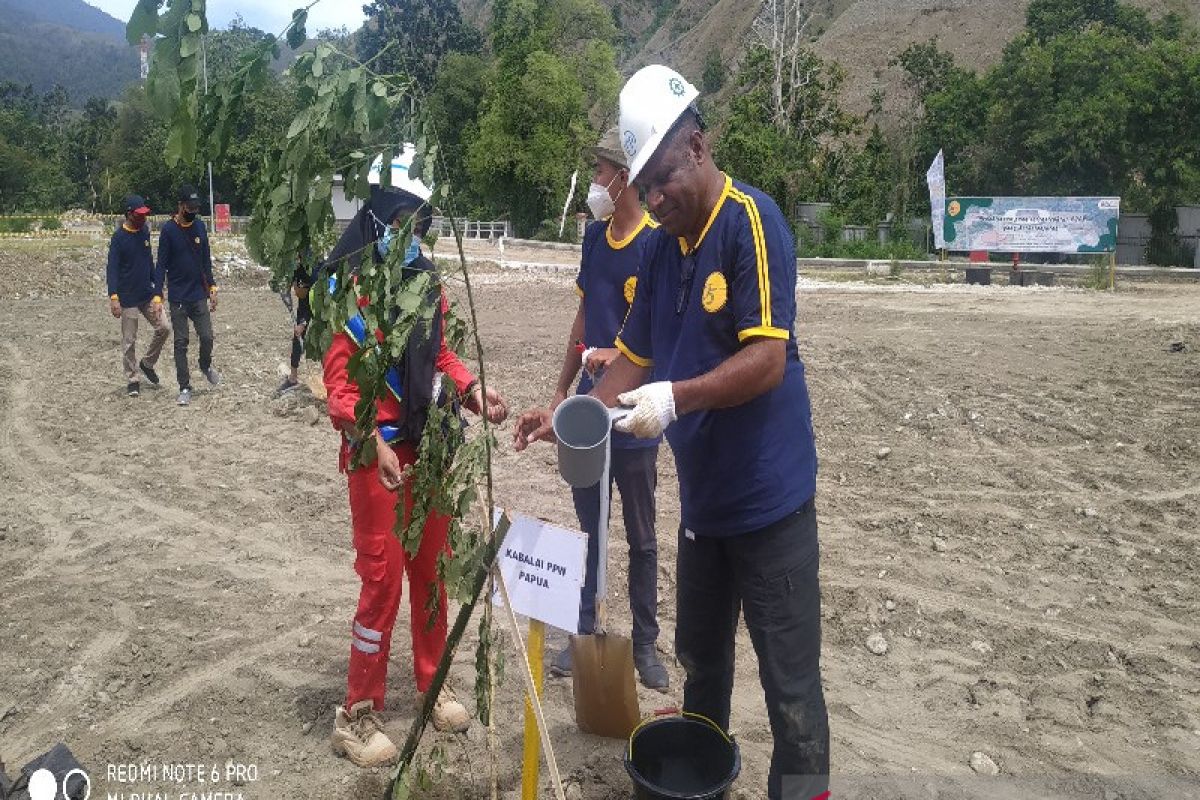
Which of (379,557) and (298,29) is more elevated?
(298,29)

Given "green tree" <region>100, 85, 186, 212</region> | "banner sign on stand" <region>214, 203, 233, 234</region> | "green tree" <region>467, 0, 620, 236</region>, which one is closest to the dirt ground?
"banner sign on stand" <region>214, 203, 233, 234</region>

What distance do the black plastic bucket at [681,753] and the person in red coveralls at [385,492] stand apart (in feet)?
2.59

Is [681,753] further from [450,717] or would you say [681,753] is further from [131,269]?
[131,269]

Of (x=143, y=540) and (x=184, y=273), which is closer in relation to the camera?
(x=143, y=540)

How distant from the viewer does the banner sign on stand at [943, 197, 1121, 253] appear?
22.2 meters

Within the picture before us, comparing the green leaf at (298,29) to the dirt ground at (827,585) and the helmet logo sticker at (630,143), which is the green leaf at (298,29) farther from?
the dirt ground at (827,585)

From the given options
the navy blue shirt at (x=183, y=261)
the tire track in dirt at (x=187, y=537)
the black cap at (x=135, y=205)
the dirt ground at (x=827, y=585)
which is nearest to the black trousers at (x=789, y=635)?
the dirt ground at (x=827, y=585)

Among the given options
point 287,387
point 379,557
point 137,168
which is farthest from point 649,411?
point 137,168

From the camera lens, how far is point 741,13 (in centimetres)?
9738

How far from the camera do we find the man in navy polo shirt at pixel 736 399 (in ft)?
8.14

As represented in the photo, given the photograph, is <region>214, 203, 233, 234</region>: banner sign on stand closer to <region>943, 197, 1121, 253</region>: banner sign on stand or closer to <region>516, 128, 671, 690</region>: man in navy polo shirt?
<region>943, 197, 1121, 253</region>: banner sign on stand

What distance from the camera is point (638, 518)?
4035 millimetres

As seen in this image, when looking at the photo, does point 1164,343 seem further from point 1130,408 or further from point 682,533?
point 682,533

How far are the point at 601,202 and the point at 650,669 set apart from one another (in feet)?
6.57
